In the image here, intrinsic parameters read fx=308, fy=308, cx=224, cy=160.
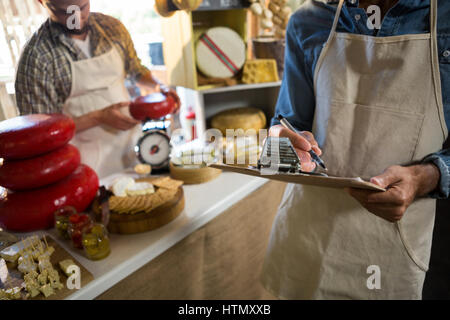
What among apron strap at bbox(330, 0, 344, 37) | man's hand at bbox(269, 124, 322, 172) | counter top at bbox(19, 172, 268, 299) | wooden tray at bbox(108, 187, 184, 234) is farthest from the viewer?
wooden tray at bbox(108, 187, 184, 234)

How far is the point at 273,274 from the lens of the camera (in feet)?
3.50

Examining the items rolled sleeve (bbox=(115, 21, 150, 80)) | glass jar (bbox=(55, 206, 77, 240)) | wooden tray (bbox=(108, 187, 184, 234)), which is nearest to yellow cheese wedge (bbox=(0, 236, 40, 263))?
glass jar (bbox=(55, 206, 77, 240))

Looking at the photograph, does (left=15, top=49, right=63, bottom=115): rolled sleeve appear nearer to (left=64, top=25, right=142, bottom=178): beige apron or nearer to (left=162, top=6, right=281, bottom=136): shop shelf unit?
(left=64, top=25, right=142, bottom=178): beige apron

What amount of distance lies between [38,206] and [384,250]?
36.8 inches

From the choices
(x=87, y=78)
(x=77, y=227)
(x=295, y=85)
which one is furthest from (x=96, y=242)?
(x=295, y=85)

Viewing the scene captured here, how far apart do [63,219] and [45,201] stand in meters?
0.07

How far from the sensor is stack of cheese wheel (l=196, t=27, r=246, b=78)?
4.07 ft

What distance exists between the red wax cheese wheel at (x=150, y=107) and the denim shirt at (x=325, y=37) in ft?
1.68

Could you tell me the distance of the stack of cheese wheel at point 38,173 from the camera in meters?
0.71

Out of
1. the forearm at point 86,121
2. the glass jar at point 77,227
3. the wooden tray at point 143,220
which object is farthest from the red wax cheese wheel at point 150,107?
the glass jar at point 77,227

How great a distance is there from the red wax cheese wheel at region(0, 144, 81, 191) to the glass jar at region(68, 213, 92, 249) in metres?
0.12

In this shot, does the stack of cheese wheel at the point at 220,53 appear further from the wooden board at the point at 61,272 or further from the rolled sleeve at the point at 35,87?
the wooden board at the point at 61,272

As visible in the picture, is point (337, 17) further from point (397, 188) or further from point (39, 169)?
point (39, 169)

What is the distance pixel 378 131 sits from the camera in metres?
0.60
